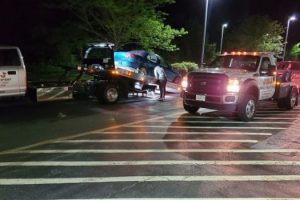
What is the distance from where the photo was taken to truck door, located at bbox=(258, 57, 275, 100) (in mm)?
12688

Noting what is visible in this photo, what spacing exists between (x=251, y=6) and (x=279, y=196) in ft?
210

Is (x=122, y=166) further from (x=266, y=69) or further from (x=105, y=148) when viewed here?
(x=266, y=69)

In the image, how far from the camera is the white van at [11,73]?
12.3 m

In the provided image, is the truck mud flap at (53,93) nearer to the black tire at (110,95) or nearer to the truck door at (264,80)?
the black tire at (110,95)

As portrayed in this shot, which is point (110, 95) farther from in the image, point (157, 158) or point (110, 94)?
point (157, 158)

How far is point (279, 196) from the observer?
5844 millimetres

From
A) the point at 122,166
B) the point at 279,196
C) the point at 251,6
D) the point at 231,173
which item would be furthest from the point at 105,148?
the point at 251,6

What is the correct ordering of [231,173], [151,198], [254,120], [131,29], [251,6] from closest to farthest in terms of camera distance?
1. [151,198]
2. [231,173]
3. [254,120]
4. [131,29]
5. [251,6]

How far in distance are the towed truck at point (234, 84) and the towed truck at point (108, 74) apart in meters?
3.32

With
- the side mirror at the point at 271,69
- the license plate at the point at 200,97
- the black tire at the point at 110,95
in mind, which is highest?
the side mirror at the point at 271,69

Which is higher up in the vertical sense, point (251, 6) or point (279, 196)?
point (251, 6)

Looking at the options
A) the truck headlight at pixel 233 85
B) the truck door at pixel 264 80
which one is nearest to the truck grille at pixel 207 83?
the truck headlight at pixel 233 85

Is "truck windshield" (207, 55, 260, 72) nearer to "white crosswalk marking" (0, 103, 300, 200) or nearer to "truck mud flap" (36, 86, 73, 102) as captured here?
"white crosswalk marking" (0, 103, 300, 200)

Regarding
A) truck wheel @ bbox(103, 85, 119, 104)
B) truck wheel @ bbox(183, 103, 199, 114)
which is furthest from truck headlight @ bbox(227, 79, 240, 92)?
truck wheel @ bbox(103, 85, 119, 104)
